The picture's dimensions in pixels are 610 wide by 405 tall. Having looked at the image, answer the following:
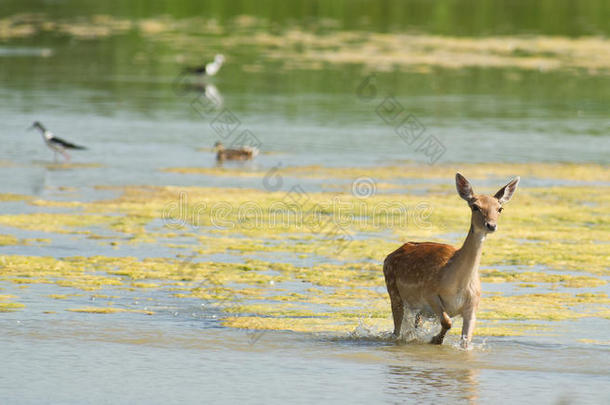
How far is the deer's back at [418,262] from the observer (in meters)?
12.5

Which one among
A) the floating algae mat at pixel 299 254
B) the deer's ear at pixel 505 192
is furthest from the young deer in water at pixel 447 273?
the floating algae mat at pixel 299 254

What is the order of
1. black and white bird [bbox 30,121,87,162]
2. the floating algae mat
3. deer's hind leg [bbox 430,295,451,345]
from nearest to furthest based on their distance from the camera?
deer's hind leg [bbox 430,295,451,345], the floating algae mat, black and white bird [bbox 30,121,87,162]

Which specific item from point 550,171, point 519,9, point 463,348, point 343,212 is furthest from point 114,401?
point 519,9

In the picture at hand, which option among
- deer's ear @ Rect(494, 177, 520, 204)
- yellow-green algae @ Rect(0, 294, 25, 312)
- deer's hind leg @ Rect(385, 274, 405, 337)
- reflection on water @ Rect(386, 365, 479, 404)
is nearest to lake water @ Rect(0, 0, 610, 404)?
reflection on water @ Rect(386, 365, 479, 404)

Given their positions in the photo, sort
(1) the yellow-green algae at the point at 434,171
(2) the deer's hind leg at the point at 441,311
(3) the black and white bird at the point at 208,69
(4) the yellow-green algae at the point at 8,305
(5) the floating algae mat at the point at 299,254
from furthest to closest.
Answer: (3) the black and white bird at the point at 208,69 < (1) the yellow-green algae at the point at 434,171 < (5) the floating algae mat at the point at 299,254 < (4) the yellow-green algae at the point at 8,305 < (2) the deer's hind leg at the point at 441,311

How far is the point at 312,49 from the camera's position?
5141 centimetres

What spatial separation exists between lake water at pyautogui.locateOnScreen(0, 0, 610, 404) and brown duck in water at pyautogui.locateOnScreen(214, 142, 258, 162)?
0.89 feet

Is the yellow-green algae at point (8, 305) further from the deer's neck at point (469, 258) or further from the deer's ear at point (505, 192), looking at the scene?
the deer's ear at point (505, 192)

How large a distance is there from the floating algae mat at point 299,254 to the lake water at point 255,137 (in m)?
0.32

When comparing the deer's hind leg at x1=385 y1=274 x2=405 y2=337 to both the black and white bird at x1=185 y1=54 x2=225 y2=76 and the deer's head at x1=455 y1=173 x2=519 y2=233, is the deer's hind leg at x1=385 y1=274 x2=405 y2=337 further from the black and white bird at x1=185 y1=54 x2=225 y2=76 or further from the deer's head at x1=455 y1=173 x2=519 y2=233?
the black and white bird at x1=185 y1=54 x2=225 y2=76

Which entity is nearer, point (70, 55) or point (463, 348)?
point (463, 348)

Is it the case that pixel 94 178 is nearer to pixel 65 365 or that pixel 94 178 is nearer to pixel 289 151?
pixel 289 151

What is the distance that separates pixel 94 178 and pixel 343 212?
5.89m

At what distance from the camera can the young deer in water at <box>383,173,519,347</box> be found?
12.0 metres
